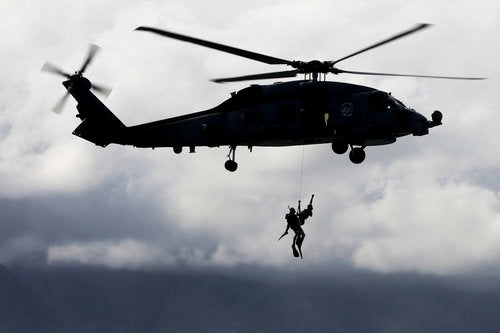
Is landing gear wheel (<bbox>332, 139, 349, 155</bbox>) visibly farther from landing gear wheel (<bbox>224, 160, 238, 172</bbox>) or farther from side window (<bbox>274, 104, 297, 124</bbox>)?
landing gear wheel (<bbox>224, 160, 238, 172</bbox>)

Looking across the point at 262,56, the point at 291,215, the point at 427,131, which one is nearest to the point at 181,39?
the point at 262,56

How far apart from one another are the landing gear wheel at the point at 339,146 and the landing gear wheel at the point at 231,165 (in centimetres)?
624

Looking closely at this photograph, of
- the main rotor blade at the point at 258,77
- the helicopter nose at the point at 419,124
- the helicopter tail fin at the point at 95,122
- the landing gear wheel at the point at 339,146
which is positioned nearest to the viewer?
the main rotor blade at the point at 258,77

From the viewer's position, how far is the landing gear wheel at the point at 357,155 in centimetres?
5172

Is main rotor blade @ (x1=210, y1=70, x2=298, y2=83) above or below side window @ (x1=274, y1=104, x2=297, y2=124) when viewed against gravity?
above

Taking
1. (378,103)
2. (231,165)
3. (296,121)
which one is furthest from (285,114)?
(378,103)

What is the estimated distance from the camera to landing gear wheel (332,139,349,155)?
51.7 meters

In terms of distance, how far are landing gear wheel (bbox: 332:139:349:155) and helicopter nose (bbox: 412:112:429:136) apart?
4401 mm

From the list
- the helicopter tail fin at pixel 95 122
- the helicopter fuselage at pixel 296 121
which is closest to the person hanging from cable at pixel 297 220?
the helicopter fuselage at pixel 296 121

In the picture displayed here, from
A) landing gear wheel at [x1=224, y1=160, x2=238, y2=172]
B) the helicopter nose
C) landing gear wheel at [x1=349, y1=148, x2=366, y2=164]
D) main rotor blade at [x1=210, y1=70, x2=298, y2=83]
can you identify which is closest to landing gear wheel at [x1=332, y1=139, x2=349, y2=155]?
landing gear wheel at [x1=349, y1=148, x2=366, y2=164]

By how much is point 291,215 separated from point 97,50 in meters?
17.1

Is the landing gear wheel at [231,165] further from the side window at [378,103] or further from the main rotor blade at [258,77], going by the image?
the side window at [378,103]

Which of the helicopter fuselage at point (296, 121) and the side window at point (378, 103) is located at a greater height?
the side window at point (378, 103)

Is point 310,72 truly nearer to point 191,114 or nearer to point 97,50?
point 191,114
